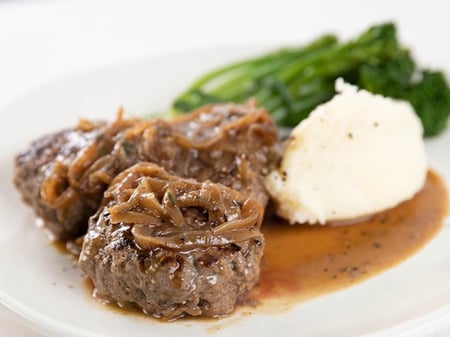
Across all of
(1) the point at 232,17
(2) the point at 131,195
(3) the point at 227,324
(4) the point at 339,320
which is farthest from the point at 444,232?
(1) the point at 232,17

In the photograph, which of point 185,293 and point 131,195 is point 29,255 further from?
point 185,293

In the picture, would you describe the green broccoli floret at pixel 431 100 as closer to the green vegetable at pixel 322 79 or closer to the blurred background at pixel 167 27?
the green vegetable at pixel 322 79

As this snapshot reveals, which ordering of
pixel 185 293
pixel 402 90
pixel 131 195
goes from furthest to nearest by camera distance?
pixel 402 90 → pixel 131 195 → pixel 185 293

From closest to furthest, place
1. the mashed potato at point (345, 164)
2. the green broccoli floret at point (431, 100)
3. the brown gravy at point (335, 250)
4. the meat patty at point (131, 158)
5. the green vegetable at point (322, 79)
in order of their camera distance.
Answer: the brown gravy at point (335, 250) → the meat patty at point (131, 158) → the mashed potato at point (345, 164) → the green broccoli floret at point (431, 100) → the green vegetable at point (322, 79)

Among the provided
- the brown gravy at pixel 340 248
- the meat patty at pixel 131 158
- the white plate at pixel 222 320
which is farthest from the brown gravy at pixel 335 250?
the meat patty at pixel 131 158

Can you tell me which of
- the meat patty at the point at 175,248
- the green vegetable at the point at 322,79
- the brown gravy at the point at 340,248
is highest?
the meat patty at the point at 175,248

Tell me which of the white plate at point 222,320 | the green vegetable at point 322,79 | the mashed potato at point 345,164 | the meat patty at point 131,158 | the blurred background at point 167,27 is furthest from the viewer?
the blurred background at point 167,27
